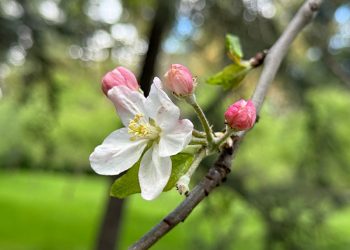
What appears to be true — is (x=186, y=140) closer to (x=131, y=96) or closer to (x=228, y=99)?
(x=131, y=96)

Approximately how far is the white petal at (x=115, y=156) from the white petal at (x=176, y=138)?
35 mm

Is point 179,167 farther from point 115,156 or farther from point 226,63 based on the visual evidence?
point 226,63

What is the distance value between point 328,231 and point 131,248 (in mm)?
3534

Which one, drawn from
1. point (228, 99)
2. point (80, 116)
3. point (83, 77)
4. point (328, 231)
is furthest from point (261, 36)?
point (80, 116)

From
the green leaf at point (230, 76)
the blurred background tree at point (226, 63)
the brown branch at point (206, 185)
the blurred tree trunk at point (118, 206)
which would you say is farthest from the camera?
the blurred tree trunk at point (118, 206)

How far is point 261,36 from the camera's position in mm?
3855

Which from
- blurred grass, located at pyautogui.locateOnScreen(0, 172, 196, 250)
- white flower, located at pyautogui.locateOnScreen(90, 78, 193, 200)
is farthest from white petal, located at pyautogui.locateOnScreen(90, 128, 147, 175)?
blurred grass, located at pyautogui.locateOnScreen(0, 172, 196, 250)

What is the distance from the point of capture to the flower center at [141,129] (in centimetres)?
75

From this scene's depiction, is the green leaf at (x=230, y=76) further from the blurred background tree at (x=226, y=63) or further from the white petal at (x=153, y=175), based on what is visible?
the blurred background tree at (x=226, y=63)

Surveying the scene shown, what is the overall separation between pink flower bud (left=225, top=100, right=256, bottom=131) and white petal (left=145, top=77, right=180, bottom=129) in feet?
0.21

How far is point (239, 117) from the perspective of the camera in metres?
0.72

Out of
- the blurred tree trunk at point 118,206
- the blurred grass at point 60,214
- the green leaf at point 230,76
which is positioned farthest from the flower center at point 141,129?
the blurred grass at point 60,214

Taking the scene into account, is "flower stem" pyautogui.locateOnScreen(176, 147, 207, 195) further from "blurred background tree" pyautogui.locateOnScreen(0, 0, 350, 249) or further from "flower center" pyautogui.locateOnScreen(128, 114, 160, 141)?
"blurred background tree" pyautogui.locateOnScreen(0, 0, 350, 249)

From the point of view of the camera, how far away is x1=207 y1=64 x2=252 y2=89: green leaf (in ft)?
3.59
